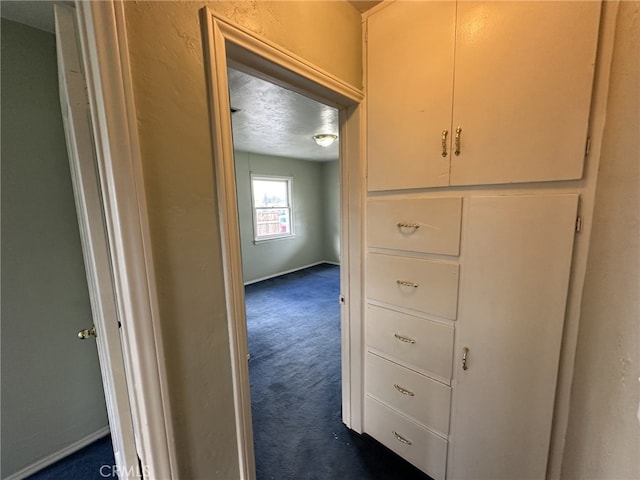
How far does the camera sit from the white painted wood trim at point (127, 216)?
2.03 feet

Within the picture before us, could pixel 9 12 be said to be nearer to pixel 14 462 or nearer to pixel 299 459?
pixel 14 462

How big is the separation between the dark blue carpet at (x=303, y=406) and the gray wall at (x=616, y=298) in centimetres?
100

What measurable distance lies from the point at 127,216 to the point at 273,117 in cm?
246

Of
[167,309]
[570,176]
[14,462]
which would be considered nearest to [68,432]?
[14,462]

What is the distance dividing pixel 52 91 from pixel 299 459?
2.45 m

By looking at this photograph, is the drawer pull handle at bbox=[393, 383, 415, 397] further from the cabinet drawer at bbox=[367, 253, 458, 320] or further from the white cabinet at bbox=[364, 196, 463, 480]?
the cabinet drawer at bbox=[367, 253, 458, 320]

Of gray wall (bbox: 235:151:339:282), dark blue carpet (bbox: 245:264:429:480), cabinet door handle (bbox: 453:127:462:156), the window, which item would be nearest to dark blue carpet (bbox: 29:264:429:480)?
dark blue carpet (bbox: 245:264:429:480)

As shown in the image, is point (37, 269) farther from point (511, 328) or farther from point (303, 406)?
point (511, 328)

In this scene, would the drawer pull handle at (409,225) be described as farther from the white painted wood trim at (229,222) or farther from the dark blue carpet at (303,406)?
the dark blue carpet at (303,406)

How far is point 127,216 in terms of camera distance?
26.2 inches

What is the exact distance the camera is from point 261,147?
4.33 m

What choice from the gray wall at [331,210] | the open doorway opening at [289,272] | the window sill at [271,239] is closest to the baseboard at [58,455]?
the open doorway opening at [289,272]

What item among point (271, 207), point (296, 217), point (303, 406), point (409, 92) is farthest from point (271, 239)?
point (409, 92)

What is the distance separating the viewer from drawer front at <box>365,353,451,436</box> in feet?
4.30
